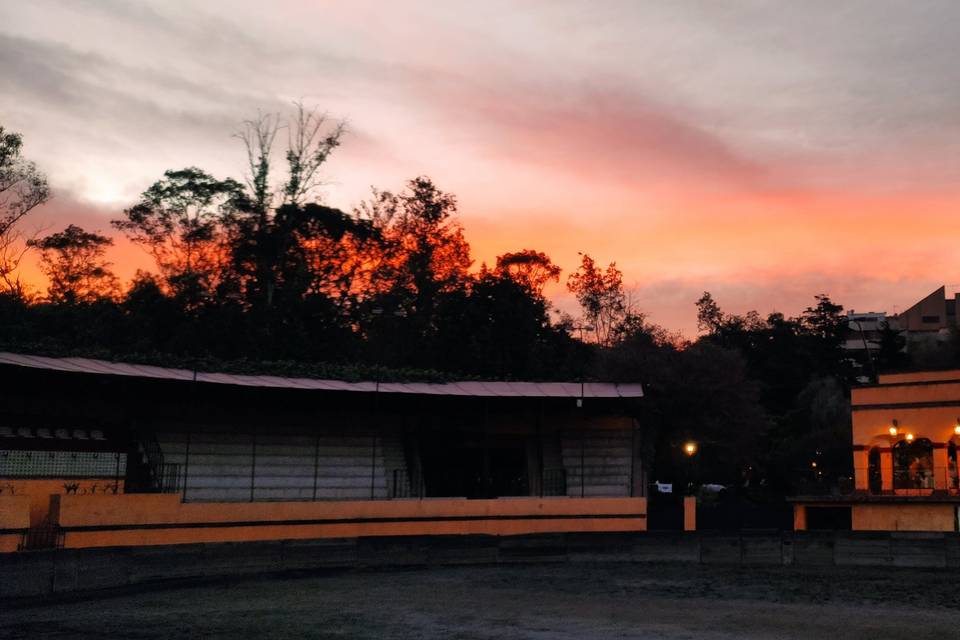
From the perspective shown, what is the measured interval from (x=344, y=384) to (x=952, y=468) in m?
24.2

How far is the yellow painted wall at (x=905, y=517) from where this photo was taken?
37.9m

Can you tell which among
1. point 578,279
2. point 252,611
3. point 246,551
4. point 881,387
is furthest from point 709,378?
point 252,611

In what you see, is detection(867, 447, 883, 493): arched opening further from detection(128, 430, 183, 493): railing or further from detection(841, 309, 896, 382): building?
detection(841, 309, 896, 382): building

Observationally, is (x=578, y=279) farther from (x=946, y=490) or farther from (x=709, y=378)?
(x=946, y=490)

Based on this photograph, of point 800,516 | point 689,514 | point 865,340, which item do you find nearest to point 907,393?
point 800,516

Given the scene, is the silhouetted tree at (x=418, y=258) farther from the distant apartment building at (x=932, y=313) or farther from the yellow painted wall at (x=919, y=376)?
the distant apartment building at (x=932, y=313)

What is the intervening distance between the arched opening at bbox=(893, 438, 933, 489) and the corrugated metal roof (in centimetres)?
1357

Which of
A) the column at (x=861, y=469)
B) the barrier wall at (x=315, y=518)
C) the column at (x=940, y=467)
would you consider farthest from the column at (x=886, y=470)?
the barrier wall at (x=315, y=518)

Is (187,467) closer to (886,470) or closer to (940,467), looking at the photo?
(886,470)

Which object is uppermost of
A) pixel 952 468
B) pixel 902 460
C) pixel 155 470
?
pixel 902 460

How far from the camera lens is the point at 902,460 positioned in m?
41.1

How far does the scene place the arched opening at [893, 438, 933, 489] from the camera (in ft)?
129

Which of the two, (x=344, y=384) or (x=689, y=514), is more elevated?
(x=344, y=384)

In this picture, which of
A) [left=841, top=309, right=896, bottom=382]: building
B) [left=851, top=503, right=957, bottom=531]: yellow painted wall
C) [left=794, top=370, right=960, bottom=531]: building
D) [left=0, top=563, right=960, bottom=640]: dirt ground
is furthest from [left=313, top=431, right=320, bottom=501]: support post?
[left=841, top=309, right=896, bottom=382]: building
